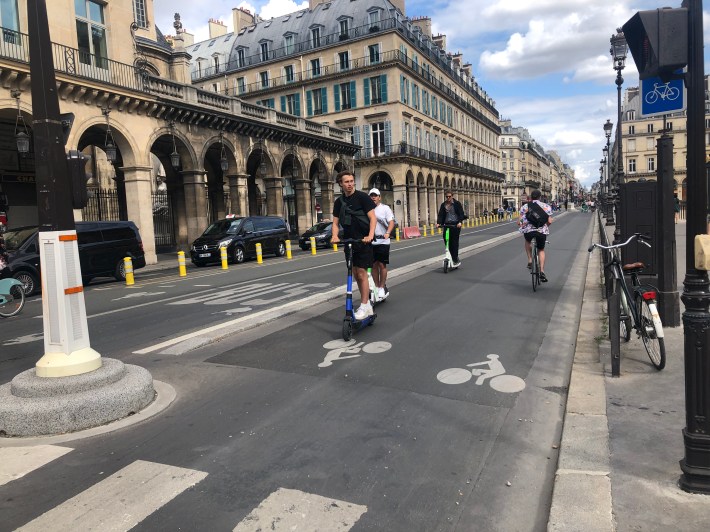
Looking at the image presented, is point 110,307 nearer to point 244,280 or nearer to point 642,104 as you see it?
point 244,280

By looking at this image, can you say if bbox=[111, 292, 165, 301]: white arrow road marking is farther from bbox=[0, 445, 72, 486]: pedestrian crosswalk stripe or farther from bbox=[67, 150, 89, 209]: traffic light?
bbox=[0, 445, 72, 486]: pedestrian crosswalk stripe

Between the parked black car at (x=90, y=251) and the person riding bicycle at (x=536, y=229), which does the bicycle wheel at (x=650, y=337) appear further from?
the parked black car at (x=90, y=251)

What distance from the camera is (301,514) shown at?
2.83 metres

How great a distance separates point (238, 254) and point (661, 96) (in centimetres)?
1931

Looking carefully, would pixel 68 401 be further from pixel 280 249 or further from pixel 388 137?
pixel 388 137

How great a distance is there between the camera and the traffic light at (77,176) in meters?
4.48

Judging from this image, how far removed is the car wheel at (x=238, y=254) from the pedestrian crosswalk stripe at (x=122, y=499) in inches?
725

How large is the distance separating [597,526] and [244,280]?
12144 mm

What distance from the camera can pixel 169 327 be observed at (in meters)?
7.90

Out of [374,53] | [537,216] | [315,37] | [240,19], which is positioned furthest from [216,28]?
[537,216]

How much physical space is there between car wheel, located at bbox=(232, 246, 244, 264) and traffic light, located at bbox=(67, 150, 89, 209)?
16996 millimetres

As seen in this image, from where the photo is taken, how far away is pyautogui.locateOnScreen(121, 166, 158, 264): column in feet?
74.1

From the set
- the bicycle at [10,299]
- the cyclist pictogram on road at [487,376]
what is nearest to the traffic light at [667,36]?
the cyclist pictogram on road at [487,376]

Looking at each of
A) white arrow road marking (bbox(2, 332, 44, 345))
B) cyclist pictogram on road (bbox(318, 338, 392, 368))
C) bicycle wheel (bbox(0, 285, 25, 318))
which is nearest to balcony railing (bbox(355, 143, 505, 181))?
bicycle wheel (bbox(0, 285, 25, 318))
